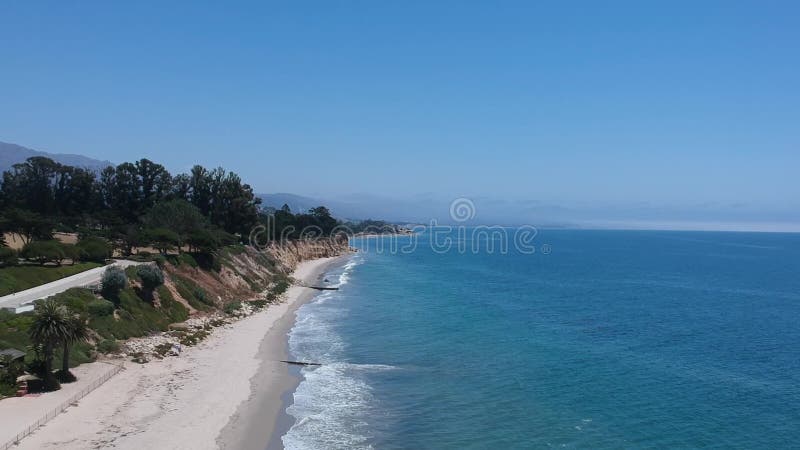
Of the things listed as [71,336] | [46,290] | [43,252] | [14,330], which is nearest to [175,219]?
[43,252]

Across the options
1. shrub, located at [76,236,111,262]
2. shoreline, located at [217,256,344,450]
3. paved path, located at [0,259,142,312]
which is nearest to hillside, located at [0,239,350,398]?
paved path, located at [0,259,142,312]

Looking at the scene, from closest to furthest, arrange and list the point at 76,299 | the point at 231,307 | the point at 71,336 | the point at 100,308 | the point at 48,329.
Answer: the point at 48,329 < the point at 71,336 < the point at 76,299 < the point at 100,308 < the point at 231,307

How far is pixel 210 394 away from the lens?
2970 centimetres

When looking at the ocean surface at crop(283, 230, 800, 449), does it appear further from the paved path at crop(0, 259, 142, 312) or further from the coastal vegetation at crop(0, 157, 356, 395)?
the paved path at crop(0, 259, 142, 312)

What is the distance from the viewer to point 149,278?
4406cm

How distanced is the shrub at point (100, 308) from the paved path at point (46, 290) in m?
2.82

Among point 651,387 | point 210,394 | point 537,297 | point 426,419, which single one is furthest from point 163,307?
point 537,297

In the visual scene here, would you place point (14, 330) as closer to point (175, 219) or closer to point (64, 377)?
point (64, 377)

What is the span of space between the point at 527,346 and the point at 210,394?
960 inches

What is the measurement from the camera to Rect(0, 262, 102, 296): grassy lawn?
37.8 metres

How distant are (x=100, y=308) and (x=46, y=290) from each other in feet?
15.9

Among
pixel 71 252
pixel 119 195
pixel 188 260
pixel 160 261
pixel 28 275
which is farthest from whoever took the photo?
pixel 119 195

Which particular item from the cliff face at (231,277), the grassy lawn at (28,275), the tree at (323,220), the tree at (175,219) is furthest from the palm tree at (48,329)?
the tree at (323,220)

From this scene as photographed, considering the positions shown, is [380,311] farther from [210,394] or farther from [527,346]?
[210,394]
